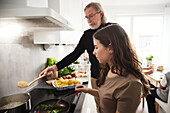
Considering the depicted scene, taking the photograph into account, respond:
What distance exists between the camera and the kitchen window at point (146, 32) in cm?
410

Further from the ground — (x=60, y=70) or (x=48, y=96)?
(x=60, y=70)

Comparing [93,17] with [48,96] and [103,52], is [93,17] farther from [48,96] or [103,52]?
[48,96]

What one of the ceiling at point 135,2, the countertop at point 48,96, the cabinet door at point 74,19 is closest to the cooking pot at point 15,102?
the countertop at point 48,96

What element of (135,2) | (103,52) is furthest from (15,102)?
(135,2)

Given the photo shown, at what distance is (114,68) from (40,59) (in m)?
1.19

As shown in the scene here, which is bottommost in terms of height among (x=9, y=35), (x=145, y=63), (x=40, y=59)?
(x=145, y=63)

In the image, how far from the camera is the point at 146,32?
4.16m

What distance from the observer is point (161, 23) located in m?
4.06

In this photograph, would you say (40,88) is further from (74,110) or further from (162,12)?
(162,12)

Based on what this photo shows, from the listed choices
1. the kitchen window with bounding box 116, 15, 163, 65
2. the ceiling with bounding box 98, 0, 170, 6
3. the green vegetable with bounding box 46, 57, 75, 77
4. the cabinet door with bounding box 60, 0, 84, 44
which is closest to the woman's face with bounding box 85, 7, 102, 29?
the cabinet door with bounding box 60, 0, 84, 44

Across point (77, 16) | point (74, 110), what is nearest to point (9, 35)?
point (74, 110)

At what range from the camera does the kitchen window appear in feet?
13.5

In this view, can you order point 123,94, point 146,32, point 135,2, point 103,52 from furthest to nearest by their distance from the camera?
1. point 146,32
2. point 135,2
3. point 103,52
4. point 123,94

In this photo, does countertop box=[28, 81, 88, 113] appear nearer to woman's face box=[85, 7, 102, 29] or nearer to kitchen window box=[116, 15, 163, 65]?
woman's face box=[85, 7, 102, 29]
